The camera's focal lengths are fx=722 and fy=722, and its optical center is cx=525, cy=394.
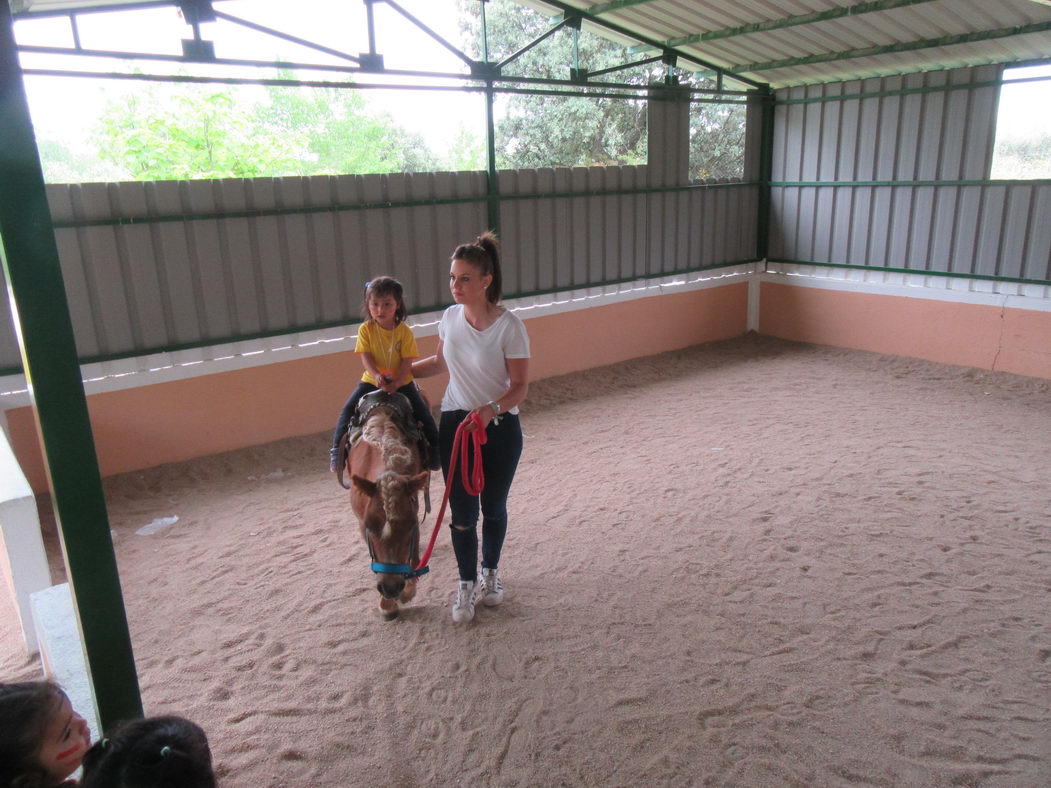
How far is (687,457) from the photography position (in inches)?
231

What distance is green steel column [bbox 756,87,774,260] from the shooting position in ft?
30.8

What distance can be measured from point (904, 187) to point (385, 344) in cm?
714

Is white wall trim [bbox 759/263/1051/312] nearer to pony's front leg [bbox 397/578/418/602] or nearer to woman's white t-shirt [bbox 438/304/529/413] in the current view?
woman's white t-shirt [bbox 438/304/529/413]

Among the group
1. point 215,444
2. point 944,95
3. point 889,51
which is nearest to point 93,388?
point 215,444

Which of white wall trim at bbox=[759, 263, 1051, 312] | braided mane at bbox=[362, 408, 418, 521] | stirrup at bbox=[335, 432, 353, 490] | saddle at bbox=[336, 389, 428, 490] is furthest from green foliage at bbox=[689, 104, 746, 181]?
braided mane at bbox=[362, 408, 418, 521]

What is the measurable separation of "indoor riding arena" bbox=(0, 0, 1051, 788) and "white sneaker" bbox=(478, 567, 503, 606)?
0.10 metres

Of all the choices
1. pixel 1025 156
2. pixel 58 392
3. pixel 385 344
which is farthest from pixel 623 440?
pixel 1025 156

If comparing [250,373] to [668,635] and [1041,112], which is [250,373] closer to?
[668,635]

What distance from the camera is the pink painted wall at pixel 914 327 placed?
771cm

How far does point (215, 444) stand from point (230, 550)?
1.74 m

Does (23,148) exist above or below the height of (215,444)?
above

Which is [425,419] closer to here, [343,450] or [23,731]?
[343,450]

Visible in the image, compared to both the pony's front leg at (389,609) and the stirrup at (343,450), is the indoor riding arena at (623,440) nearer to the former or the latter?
the pony's front leg at (389,609)

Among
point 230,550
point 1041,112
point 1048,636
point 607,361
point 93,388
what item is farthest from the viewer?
point 1041,112
